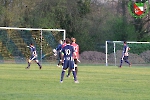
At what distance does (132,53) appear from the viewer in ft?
183

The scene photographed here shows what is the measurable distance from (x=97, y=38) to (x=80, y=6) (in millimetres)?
4785

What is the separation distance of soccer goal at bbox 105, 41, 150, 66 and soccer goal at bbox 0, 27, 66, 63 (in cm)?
549

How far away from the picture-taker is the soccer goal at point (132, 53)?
5416 cm

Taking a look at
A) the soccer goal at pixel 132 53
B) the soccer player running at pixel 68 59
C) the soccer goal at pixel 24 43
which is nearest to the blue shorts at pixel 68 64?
the soccer player running at pixel 68 59

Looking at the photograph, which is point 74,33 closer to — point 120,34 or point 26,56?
point 120,34

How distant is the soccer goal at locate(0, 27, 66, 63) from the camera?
165ft

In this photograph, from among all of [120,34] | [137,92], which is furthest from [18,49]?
[137,92]

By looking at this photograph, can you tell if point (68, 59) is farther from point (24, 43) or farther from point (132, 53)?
point (132, 53)

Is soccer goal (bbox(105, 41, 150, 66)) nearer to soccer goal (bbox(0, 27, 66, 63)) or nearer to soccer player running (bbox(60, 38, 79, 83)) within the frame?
soccer goal (bbox(0, 27, 66, 63))

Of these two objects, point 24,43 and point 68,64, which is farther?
point 24,43

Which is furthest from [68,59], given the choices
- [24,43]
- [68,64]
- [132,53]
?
[132,53]

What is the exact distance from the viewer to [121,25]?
6244 cm

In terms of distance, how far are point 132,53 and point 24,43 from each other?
11.5 metres

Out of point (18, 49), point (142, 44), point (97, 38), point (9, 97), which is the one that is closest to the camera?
point (9, 97)
